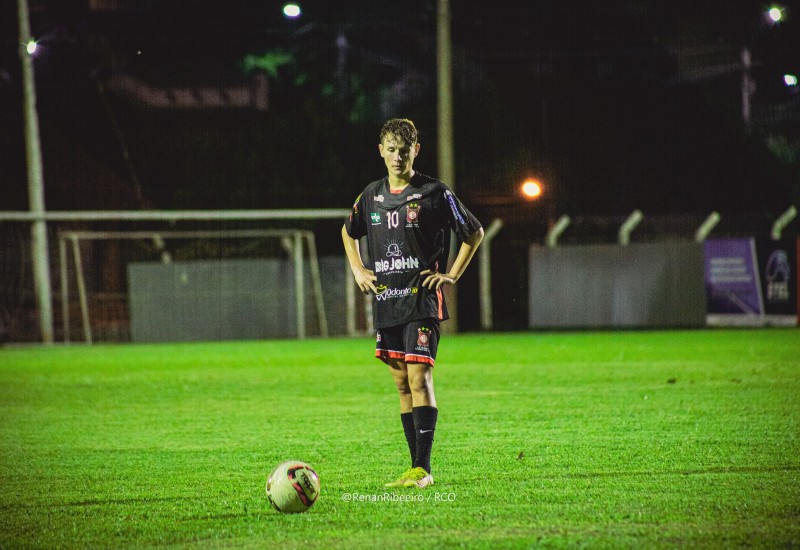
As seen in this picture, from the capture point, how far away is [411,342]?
6172 mm

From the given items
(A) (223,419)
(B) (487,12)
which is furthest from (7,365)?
(B) (487,12)

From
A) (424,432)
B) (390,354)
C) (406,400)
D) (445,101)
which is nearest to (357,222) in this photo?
(390,354)

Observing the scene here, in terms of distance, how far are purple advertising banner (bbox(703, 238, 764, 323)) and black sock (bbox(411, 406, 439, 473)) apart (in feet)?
56.3

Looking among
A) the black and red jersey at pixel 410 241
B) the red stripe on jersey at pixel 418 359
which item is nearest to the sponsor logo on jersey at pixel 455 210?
the black and red jersey at pixel 410 241

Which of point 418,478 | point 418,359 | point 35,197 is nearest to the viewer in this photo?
point 418,478

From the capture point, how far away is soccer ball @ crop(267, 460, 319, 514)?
17.5 ft

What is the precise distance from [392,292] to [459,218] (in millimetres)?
599

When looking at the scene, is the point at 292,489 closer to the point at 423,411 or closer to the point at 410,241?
the point at 423,411

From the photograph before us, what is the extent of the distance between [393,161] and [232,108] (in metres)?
35.1

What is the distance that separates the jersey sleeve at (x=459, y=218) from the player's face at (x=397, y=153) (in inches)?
12.0

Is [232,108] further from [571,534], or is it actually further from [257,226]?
[571,534]

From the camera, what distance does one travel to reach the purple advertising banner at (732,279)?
21.9 m

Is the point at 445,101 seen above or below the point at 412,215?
above

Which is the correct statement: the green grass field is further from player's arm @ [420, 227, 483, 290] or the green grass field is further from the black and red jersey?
player's arm @ [420, 227, 483, 290]
